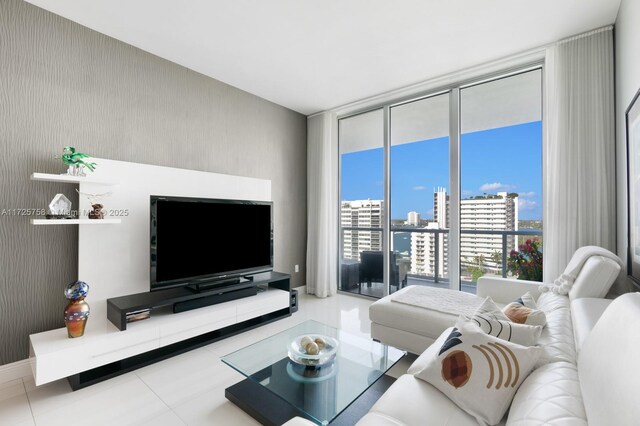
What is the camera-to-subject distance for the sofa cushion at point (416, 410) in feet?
3.53

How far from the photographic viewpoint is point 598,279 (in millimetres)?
1721

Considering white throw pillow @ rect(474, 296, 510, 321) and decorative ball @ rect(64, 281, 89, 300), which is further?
decorative ball @ rect(64, 281, 89, 300)

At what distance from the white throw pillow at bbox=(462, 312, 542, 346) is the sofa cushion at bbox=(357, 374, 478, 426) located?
1.23 ft

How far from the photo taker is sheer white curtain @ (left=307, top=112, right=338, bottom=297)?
445 centimetres

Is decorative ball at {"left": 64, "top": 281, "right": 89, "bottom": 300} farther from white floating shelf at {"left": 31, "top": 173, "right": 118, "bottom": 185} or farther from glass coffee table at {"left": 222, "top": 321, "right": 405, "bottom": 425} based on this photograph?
glass coffee table at {"left": 222, "top": 321, "right": 405, "bottom": 425}

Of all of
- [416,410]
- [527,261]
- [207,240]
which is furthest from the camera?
[527,261]

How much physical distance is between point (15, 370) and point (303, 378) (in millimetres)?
2232

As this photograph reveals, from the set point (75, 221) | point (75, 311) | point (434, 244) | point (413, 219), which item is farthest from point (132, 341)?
point (434, 244)

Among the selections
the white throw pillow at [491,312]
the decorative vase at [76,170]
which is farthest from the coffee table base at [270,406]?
the decorative vase at [76,170]

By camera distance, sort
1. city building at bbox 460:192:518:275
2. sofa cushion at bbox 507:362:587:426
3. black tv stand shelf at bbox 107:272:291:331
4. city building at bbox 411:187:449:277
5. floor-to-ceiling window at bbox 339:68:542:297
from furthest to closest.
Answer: city building at bbox 411:187:449:277
city building at bbox 460:192:518:275
floor-to-ceiling window at bbox 339:68:542:297
black tv stand shelf at bbox 107:272:291:331
sofa cushion at bbox 507:362:587:426

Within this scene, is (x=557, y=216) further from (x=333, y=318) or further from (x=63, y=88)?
(x=63, y=88)

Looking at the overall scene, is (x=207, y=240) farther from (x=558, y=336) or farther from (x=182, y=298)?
(x=558, y=336)

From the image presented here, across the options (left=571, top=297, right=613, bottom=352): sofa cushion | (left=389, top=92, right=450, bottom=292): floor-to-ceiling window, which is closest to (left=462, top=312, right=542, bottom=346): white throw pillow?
(left=571, top=297, right=613, bottom=352): sofa cushion

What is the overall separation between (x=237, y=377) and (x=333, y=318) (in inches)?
59.0
